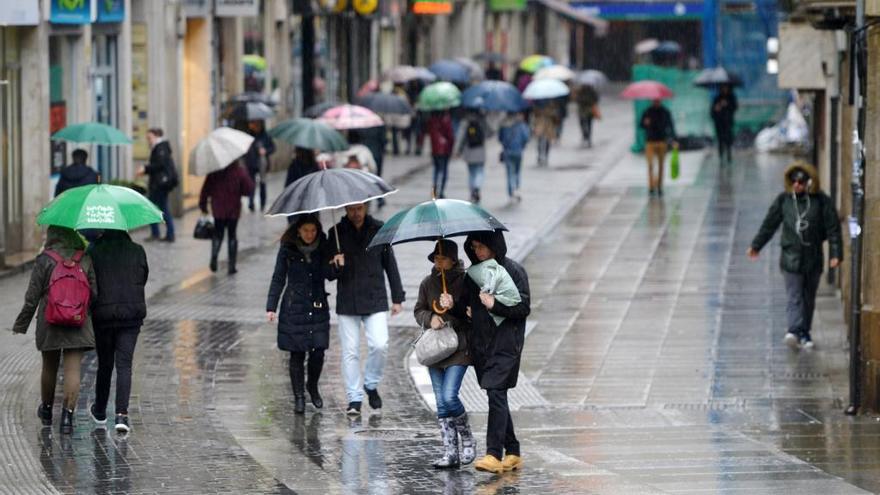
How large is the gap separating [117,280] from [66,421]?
98 cm

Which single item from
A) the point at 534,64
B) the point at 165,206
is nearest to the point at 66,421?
the point at 165,206

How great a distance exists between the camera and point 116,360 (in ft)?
41.5

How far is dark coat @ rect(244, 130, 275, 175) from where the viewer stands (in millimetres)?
26039

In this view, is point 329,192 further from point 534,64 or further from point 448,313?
point 534,64

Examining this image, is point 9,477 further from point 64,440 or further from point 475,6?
point 475,6

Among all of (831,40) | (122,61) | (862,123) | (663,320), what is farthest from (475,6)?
(862,123)

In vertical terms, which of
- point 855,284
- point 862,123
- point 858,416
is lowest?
point 858,416

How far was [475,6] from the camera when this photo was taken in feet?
196

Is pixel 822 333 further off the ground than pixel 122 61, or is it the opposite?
pixel 122 61

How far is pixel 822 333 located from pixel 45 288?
26.7 ft

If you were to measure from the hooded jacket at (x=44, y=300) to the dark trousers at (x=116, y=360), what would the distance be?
21cm

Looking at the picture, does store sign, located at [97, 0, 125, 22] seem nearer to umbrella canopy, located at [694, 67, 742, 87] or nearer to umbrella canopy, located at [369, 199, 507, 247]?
umbrella canopy, located at [369, 199, 507, 247]

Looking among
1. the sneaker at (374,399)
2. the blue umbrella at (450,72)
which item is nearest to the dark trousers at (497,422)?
the sneaker at (374,399)

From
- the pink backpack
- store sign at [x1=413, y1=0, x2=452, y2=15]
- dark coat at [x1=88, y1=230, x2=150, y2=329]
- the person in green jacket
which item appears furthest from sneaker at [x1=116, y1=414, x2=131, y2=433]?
store sign at [x1=413, y1=0, x2=452, y2=15]
